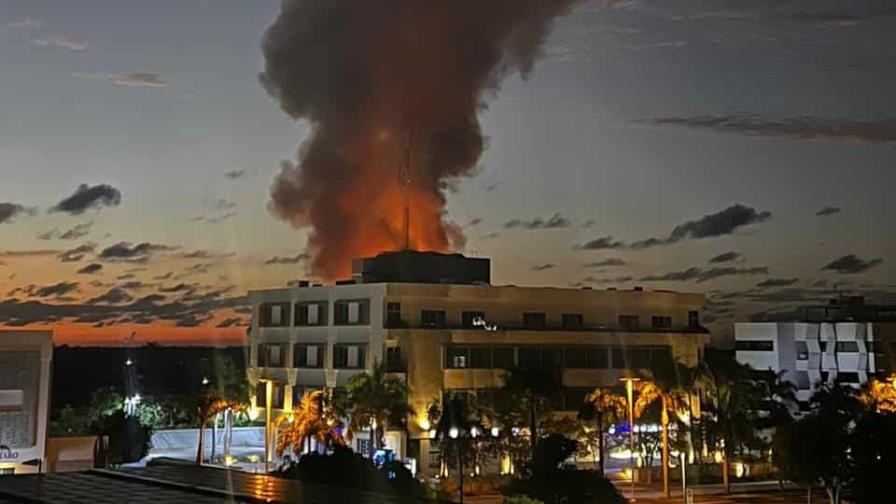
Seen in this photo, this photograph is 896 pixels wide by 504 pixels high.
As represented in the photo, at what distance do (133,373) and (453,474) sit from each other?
271 feet

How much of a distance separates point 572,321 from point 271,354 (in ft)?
74.7

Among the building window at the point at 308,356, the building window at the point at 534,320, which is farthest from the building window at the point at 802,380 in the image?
the building window at the point at 308,356

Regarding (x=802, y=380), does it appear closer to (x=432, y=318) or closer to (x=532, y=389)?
(x=432, y=318)

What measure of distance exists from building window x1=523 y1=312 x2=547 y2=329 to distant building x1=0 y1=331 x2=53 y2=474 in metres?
37.6

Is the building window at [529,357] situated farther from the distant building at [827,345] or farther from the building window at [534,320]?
the distant building at [827,345]

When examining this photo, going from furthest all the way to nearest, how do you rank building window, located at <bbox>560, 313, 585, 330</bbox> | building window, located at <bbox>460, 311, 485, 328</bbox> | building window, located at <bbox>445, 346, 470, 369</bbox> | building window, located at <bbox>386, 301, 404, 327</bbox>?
building window, located at <bbox>560, 313, 585, 330</bbox>, building window, located at <bbox>460, 311, 485, 328</bbox>, building window, located at <bbox>386, 301, 404, 327</bbox>, building window, located at <bbox>445, 346, 470, 369</bbox>

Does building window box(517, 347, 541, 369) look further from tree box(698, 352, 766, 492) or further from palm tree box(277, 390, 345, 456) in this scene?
palm tree box(277, 390, 345, 456)

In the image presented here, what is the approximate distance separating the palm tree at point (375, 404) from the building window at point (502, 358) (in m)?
8.60

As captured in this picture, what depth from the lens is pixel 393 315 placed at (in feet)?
A: 230

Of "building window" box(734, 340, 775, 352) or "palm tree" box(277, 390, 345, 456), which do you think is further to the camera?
"building window" box(734, 340, 775, 352)

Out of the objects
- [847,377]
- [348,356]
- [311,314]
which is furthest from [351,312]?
[847,377]

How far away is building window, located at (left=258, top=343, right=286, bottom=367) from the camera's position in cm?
7750

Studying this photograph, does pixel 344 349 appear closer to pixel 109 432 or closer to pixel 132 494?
pixel 109 432

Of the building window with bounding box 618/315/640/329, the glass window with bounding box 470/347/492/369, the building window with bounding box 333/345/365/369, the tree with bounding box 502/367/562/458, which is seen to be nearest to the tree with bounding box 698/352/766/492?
the tree with bounding box 502/367/562/458
